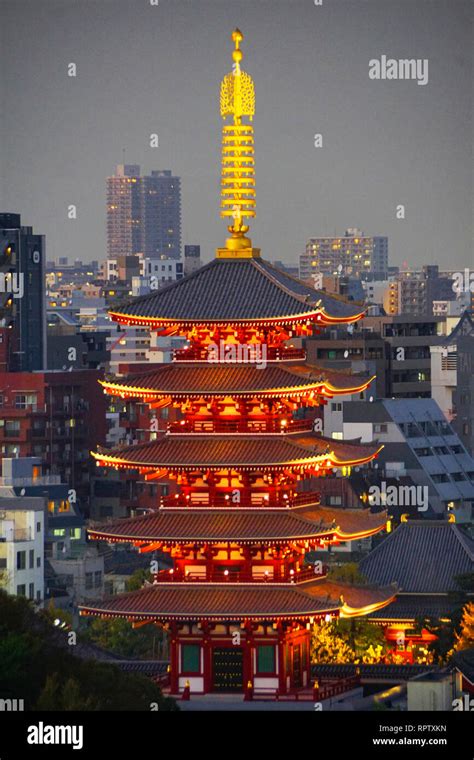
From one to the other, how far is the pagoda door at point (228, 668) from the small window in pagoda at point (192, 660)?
45 cm

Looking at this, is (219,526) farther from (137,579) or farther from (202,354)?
(137,579)

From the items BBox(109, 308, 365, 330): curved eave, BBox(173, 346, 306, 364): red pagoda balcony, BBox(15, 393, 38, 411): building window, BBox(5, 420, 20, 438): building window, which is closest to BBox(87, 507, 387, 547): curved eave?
BBox(173, 346, 306, 364): red pagoda balcony

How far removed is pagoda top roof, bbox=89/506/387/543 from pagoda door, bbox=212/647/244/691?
10.6 ft

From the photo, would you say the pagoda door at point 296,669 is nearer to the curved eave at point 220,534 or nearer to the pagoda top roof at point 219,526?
the curved eave at point 220,534

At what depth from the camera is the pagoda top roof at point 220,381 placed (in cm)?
8938

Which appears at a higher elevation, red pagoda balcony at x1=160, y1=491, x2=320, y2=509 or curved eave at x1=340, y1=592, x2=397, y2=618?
red pagoda balcony at x1=160, y1=491, x2=320, y2=509

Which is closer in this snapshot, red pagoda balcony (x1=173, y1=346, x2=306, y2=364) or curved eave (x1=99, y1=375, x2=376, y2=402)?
curved eave (x1=99, y1=375, x2=376, y2=402)

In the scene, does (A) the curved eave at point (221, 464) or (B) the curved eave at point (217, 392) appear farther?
(B) the curved eave at point (217, 392)

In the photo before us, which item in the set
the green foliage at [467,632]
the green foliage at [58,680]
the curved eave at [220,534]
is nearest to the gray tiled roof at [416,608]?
the green foliage at [467,632]

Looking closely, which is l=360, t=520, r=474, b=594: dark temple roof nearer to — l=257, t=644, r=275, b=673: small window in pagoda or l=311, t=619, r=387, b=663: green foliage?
l=311, t=619, r=387, b=663: green foliage

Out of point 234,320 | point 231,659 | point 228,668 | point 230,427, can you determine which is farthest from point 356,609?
point 234,320

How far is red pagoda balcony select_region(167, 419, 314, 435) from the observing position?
90250 mm

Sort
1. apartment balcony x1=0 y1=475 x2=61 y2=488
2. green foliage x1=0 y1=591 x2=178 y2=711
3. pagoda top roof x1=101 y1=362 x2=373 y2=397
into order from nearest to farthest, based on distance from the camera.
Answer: green foliage x1=0 y1=591 x2=178 y2=711
pagoda top roof x1=101 y1=362 x2=373 y2=397
apartment balcony x1=0 y1=475 x2=61 y2=488

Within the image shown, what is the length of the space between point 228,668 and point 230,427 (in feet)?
22.4
